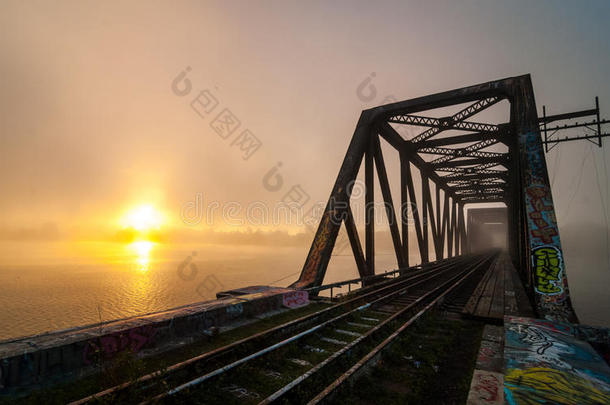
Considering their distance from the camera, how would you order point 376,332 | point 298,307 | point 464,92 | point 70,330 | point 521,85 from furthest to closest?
point 464,92, point 521,85, point 298,307, point 376,332, point 70,330

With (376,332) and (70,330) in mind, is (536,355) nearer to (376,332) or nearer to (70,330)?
(376,332)

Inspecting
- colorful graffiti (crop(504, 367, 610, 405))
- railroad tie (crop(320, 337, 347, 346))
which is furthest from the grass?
colorful graffiti (crop(504, 367, 610, 405))

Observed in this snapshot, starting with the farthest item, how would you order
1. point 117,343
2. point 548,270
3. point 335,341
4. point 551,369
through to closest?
point 548,270, point 335,341, point 117,343, point 551,369

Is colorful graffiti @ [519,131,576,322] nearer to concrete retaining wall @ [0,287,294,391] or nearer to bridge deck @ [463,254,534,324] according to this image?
bridge deck @ [463,254,534,324]

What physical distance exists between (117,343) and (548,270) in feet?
30.4

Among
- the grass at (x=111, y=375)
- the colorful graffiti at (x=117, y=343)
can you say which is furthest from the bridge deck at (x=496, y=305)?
the colorful graffiti at (x=117, y=343)

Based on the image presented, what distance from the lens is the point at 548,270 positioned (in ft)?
23.0

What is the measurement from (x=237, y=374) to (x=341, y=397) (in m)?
1.42

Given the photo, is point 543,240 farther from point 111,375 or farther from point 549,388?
point 111,375

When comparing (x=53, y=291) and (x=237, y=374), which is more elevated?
Answer: (x=237, y=374)

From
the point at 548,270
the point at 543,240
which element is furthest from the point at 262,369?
the point at 543,240

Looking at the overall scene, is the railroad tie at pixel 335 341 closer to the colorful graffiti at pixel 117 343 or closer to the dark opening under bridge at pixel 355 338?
the dark opening under bridge at pixel 355 338

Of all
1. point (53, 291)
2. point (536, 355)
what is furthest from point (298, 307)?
point (53, 291)

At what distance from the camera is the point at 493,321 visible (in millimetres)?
6652
